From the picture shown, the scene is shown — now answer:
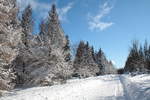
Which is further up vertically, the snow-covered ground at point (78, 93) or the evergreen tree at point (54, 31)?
the evergreen tree at point (54, 31)

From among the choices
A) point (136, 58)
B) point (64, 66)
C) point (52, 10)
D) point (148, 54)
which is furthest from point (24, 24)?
point (148, 54)

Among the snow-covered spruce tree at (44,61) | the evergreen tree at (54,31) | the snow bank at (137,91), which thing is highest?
the evergreen tree at (54,31)

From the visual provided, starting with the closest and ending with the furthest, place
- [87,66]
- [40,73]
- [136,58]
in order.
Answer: [40,73] < [87,66] < [136,58]

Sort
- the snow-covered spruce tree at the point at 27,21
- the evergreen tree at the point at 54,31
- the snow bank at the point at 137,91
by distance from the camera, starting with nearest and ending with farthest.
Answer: the snow bank at the point at 137,91 < the evergreen tree at the point at 54,31 < the snow-covered spruce tree at the point at 27,21

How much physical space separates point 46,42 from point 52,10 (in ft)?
19.2

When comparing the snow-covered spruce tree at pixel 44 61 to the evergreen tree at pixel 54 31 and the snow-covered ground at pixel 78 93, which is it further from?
the snow-covered ground at pixel 78 93

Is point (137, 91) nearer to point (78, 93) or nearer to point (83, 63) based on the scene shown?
point (78, 93)

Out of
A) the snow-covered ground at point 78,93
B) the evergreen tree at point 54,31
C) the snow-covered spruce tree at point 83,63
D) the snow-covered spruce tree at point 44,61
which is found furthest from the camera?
the snow-covered spruce tree at point 83,63

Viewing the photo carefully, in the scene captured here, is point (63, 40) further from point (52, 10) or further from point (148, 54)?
point (148, 54)

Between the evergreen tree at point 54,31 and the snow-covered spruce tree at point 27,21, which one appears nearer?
the evergreen tree at point 54,31

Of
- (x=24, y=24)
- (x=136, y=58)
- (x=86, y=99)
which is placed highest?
(x=24, y=24)

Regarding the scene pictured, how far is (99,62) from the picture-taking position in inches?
3199

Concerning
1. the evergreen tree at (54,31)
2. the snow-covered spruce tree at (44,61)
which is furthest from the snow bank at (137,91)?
the evergreen tree at (54,31)

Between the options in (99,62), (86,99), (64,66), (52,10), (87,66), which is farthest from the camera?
(99,62)
